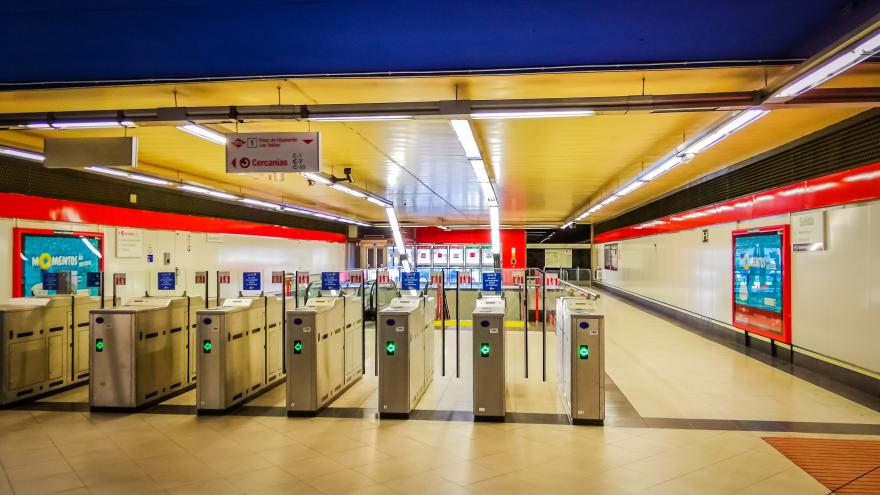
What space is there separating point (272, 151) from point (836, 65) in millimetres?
4699

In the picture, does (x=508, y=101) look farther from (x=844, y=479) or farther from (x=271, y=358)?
(x=271, y=358)

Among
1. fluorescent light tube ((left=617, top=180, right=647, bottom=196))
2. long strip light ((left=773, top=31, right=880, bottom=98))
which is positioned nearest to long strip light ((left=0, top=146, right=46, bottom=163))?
long strip light ((left=773, top=31, right=880, bottom=98))

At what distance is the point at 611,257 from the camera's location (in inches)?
816

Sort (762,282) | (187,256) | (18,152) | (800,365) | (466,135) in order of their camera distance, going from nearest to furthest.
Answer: (466,135), (18,152), (800,365), (762,282), (187,256)

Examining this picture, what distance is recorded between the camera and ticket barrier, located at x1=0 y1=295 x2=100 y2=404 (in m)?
5.60

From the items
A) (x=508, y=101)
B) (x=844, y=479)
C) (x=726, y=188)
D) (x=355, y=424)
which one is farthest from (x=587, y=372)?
(x=726, y=188)

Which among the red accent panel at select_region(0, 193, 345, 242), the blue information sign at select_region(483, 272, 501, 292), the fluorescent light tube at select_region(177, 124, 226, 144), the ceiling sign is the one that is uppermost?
the fluorescent light tube at select_region(177, 124, 226, 144)

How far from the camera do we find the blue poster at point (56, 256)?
23.8 ft

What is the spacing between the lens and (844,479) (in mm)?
3592

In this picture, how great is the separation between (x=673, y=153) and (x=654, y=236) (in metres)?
8.39

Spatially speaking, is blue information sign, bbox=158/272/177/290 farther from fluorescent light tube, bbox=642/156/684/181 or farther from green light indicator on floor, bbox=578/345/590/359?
fluorescent light tube, bbox=642/156/684/181

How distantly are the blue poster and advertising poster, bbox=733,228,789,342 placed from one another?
11.3 metres

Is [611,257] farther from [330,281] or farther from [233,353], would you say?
[233,353]

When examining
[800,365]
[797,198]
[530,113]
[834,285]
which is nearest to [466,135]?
[530,113]
